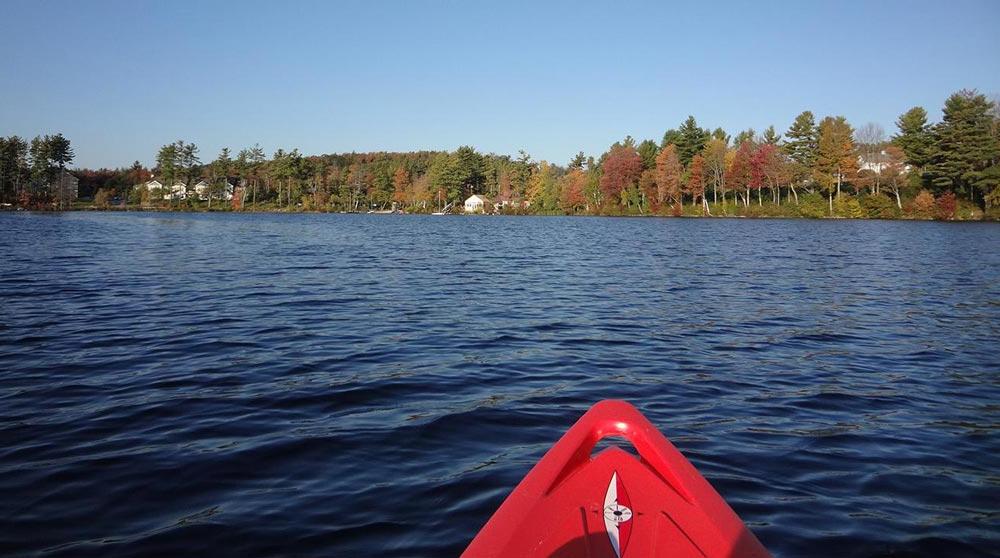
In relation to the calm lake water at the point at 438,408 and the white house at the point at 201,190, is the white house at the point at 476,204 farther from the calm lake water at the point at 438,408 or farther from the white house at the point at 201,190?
the calm lake water at the point at 438,408

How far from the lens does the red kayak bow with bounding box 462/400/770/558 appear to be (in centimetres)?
280

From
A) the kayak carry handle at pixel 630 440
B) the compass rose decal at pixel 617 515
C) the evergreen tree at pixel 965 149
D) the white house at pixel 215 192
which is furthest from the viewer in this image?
the white house at pixel 215 192

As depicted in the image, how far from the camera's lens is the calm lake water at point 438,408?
4258 mm

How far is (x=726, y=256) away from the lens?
29.1m

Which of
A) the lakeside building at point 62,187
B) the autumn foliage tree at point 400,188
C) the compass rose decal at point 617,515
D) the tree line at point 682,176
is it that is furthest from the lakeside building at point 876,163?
the lakeside building at point 62,187

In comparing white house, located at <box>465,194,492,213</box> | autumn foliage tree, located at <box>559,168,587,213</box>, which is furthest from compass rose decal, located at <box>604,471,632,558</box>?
white house, located at <box>465,194,492,213</box>

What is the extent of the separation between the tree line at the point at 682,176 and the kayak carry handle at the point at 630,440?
85257 mm

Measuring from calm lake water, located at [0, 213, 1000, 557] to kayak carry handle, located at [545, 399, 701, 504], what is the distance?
1.07 meters

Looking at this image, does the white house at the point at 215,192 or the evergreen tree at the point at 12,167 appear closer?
the evergreen tree at the point at 12,167

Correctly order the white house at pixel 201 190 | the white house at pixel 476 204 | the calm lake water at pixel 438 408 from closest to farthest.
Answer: the calm lake water at pixel 438 408 → the white house at pixel 201 190 → the white house at pixel 476 204

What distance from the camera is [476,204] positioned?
138m

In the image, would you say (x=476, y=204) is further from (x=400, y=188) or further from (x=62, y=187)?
(x=62, y=187)

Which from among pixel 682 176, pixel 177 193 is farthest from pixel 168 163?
pixel 682 176

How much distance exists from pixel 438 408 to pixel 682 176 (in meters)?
100
